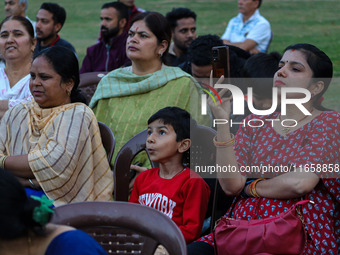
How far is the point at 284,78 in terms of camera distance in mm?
2752

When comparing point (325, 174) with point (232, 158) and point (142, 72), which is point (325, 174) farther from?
point (142, 72)

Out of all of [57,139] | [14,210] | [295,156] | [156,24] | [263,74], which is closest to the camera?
[14,210]

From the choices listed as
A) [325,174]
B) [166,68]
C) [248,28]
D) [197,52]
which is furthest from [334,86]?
[325,174]

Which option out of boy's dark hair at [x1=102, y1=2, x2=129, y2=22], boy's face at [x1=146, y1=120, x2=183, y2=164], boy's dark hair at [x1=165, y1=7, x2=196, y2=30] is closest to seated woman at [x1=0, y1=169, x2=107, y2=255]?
boy's face at [x1=146, y1=120, x2=183, y2=164]

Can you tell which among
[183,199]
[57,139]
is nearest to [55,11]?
[57,139]

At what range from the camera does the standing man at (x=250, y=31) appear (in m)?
6.86

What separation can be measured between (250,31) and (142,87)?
343 centimetres

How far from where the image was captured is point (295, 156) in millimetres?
2650

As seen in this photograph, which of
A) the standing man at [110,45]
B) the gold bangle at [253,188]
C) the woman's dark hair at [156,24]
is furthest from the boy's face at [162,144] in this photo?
the standing man at [110,45]

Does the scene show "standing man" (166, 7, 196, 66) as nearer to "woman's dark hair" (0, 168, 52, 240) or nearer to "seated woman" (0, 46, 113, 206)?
"seated woman" (0, 46, 113, 206)

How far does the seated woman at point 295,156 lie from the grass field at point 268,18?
24.5 feet

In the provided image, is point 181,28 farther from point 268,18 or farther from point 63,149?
point 268,18

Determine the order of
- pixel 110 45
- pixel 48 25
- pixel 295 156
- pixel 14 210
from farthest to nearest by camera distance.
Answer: pixel 48 25 < pixel 110 45 < pixel 295 156 < pixel 14 210

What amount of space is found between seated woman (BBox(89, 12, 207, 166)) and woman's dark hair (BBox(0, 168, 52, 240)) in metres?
2.00
